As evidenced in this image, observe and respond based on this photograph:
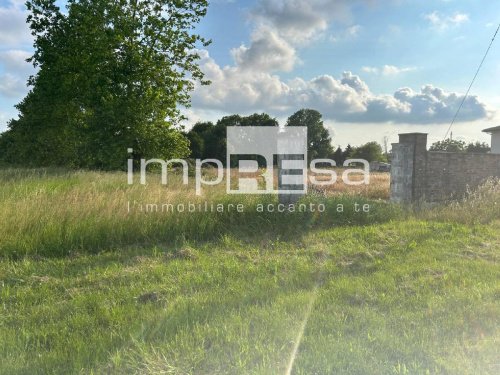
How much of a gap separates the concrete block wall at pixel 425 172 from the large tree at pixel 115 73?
12.1 m

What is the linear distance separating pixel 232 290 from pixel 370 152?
71680 mm

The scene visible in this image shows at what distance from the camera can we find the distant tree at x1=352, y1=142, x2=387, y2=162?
70250 mm

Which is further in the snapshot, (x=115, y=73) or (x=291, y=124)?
(x=291, y=124)

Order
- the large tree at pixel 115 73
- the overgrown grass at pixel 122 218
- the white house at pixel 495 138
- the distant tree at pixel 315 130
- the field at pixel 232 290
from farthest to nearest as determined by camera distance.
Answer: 1. the distant tree at pixel 315 130
2. the white house at pixel 495 138
3. the large tree at pixel 115 73
4. the overgrown grass at pixel 122 218
5. the field at pixel 232 290

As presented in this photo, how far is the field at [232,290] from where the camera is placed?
8.45ft

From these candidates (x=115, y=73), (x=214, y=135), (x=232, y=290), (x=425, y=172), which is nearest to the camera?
(x=232, y=290)

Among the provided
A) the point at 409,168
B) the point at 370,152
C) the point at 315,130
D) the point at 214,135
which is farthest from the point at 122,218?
the point at 370,152

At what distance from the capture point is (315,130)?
63719mm

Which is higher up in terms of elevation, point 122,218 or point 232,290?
point 122,218

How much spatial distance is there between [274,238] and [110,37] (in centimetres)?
1523

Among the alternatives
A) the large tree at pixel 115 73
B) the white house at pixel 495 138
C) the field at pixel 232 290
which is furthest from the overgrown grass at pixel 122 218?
the white house at pixel 495 138

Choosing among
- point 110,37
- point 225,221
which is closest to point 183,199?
point 225,221

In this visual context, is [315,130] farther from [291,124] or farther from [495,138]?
[495,138]

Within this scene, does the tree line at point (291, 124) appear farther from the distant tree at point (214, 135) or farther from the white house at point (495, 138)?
the white house at point (495, 138)
